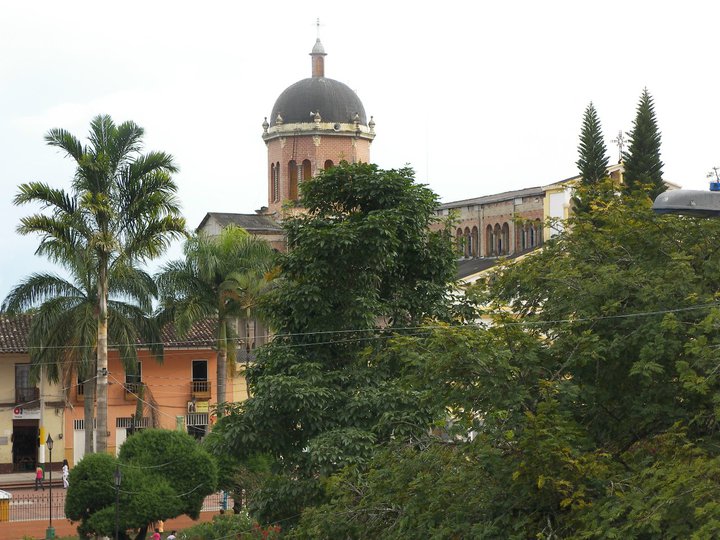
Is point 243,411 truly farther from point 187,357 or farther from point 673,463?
point 187,357

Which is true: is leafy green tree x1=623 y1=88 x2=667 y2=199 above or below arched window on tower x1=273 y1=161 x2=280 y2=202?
below

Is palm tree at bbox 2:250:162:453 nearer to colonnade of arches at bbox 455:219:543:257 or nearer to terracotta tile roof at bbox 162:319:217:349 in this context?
terracotta tile roof at bbox 162:319:217:349

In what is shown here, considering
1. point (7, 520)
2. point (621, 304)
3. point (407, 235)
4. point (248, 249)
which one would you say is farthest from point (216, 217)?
point (621, 304)

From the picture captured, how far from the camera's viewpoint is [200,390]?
4969 centimetres

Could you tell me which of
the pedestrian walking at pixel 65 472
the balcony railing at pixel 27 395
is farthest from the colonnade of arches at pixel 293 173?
the pedestrian walking at pixel 65 472

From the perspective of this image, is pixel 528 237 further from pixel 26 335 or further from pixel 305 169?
pixel 26 335

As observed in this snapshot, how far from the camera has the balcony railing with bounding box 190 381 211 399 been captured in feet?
162

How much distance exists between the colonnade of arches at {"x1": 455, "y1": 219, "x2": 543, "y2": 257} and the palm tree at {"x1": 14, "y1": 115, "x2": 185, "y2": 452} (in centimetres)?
2542

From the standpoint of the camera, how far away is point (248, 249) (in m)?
39.8

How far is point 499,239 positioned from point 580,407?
42094mm

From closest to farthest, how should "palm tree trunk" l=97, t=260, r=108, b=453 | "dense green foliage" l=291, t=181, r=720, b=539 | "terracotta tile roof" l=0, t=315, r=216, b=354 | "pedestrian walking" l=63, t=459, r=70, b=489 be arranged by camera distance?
"dense green foliage" l=291, t=181, r=720, b=539
"palm tree trunk" l=97, t=260, r=108, b=453
"pedestrian walking" l=63, t=459, r=70, b=489
"terracotta tile roof" l=0, t=315, r=216, b=354

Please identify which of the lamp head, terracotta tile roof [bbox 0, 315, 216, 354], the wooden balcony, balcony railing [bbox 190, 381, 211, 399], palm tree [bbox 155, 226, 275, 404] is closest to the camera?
the lamp head

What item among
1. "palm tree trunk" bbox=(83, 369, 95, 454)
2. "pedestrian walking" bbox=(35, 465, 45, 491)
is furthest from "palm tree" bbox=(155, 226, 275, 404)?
"pedestrian walking" bbox=(35, 465, 45, 491)

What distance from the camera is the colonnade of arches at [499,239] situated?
55.6 meters
